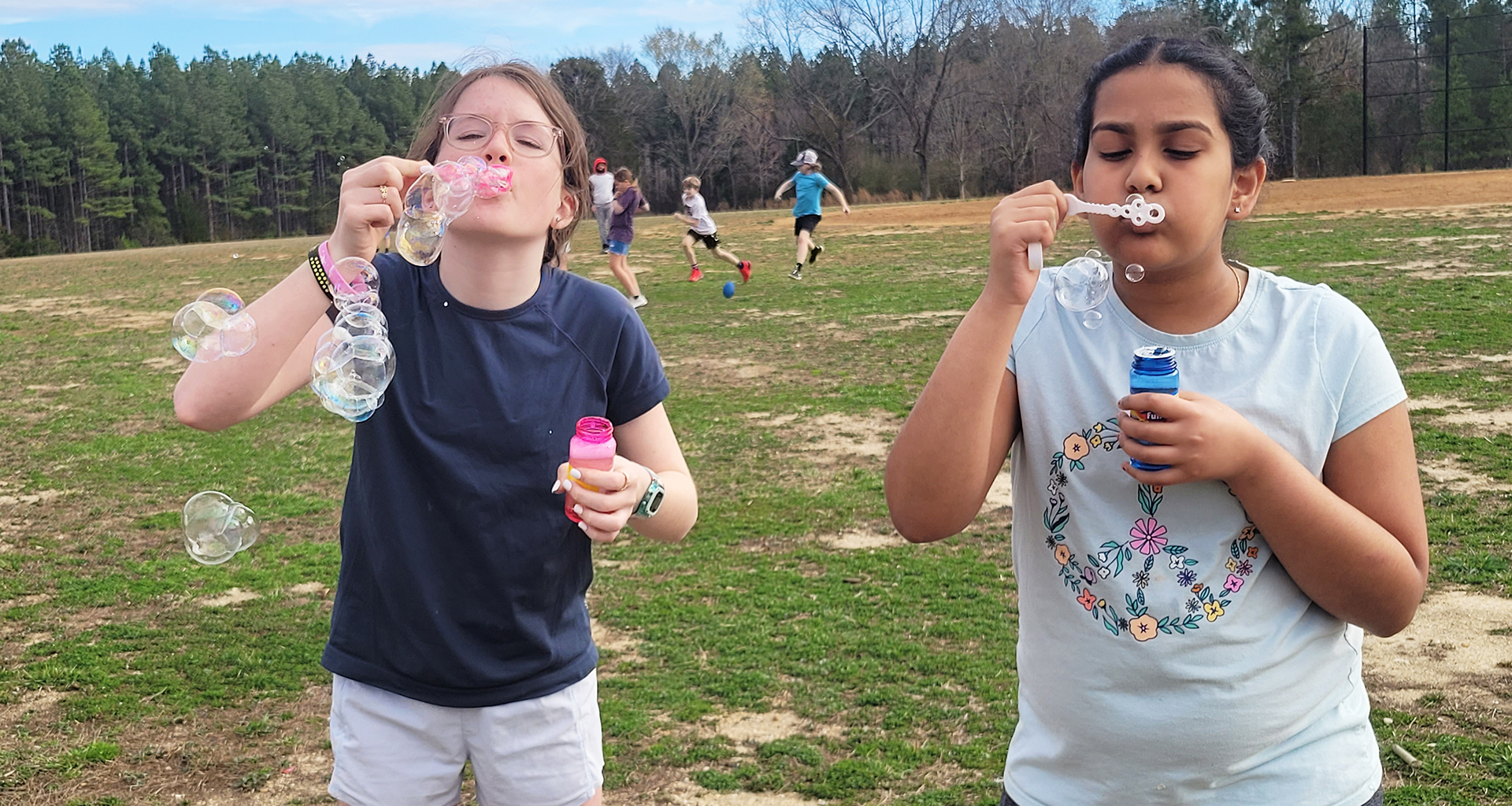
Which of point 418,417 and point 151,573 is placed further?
point 151,573

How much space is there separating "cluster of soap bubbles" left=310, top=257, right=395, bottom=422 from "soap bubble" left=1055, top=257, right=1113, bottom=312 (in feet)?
3.54

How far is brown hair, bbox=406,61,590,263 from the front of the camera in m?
2.29

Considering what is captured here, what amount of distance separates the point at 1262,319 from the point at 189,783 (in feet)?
10.9

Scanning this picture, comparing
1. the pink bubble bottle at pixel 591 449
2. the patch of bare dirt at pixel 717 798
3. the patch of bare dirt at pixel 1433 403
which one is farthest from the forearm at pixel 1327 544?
the patch of bare dirt at pixel 1433 403

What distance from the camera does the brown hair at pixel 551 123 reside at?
7.51 ft

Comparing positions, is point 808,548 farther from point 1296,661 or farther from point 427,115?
point 1296,661

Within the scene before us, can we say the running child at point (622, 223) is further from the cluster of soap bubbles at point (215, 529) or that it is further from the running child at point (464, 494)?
the running child at point (464, 494)

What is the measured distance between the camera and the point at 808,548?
5.70 meters

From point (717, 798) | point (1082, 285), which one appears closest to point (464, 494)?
point (1082, 285)

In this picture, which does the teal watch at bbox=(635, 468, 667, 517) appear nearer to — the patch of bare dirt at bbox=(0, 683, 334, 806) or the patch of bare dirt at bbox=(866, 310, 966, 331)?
the patch of bare dirt at bbox=(0, 683, 334, 806)

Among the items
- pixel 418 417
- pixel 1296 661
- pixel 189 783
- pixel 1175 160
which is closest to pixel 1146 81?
pixel 1175 160

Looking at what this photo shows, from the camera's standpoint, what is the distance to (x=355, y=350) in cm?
205

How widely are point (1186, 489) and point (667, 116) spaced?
64.7 meters

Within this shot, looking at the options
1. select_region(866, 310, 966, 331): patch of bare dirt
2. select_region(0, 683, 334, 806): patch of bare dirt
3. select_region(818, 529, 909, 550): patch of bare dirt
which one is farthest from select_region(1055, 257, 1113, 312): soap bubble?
select_region(866, 310, 966, 331): patch of bare dirt
